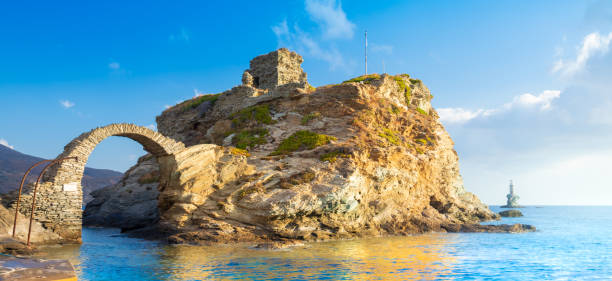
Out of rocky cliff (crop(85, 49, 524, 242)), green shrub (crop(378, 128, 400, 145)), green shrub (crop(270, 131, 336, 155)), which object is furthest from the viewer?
green shrub (crop(378, 128, 400, 145))

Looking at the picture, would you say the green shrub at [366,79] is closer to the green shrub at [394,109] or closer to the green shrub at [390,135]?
the green shrub at [394,109]

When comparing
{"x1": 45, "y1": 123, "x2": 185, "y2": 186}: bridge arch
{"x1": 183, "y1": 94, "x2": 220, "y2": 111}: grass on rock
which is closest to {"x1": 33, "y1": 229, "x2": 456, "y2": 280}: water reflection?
{"x1": 45, "y1": 123, "x2": 185, "y2": 186}: bridge arch

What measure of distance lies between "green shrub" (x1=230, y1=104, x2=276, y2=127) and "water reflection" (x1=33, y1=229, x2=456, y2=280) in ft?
48.0

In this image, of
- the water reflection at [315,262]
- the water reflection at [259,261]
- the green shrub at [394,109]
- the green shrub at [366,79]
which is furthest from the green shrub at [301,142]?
the green shrub at [366,79]

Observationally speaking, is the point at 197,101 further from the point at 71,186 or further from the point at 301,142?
the point at 71,186

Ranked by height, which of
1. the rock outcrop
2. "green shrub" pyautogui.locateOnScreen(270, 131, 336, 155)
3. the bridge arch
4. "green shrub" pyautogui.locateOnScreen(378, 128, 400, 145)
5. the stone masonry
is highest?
the stone masonry

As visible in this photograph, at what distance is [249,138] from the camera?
106ft

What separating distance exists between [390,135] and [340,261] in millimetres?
18558

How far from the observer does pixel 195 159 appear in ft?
82.9

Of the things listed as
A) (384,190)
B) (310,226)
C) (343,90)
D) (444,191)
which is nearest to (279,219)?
(310,226)

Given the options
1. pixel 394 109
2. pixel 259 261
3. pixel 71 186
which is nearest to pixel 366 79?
pixel 394 109

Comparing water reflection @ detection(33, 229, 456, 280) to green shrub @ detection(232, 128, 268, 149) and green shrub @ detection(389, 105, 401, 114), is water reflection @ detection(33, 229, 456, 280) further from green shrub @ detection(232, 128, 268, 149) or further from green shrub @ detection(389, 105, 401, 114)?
green shrub @ detection(389, 105, 401, 114)

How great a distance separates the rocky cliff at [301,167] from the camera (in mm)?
24203

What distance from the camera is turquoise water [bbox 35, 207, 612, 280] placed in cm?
1478
